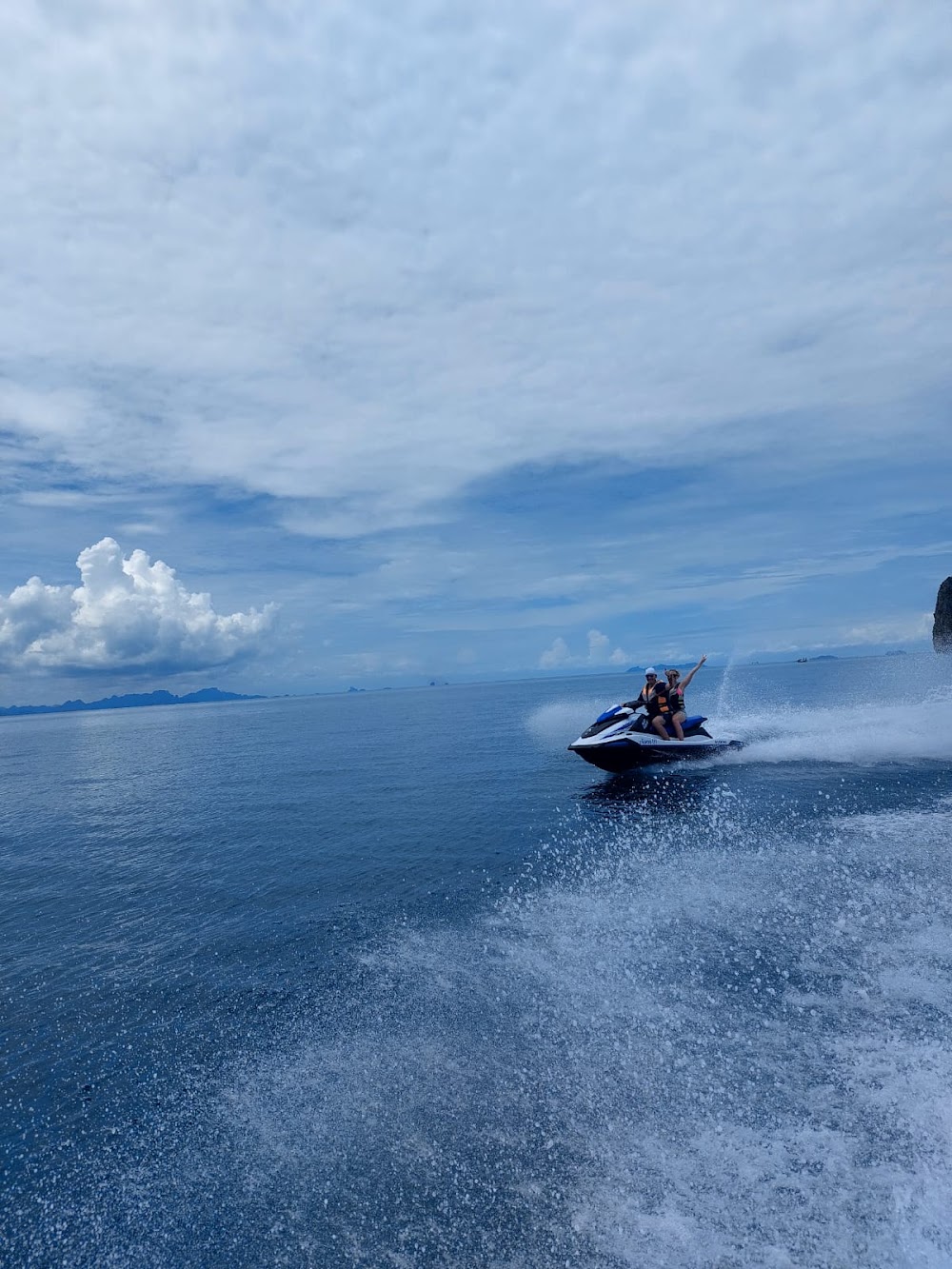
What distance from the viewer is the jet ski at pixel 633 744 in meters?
31.2

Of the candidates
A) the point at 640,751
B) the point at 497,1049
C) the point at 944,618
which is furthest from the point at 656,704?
the point at 944,618

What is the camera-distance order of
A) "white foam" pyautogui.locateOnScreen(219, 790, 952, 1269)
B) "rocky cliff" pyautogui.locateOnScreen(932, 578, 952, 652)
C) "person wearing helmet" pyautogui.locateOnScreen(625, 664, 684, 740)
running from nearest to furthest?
"white foam" pyautogui.locateOnScreen(219, 790, 952, 1269) < "person wearing helmet" pyautogui.locateOnScreen(625, 664, 684, 740) < "rocky cliff" pyautogui.locateOnScreen(932, 578, 952, 652)

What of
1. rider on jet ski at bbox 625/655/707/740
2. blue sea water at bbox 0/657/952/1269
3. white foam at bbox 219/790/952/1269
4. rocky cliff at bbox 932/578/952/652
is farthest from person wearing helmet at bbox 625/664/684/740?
rocky cliff at bbox 932/578/952/652

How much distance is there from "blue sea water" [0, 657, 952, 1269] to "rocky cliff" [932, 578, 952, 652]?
442 feet

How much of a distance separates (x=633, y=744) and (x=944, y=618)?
438 feet

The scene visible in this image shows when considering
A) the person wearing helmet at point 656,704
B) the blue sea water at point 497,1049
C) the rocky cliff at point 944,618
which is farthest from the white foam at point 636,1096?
the rocky cliff at point 944,618

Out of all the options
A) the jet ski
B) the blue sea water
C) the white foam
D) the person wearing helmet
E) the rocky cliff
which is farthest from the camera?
the rocky cliff

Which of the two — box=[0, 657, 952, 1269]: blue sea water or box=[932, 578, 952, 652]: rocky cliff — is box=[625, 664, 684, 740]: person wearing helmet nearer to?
box=[0, 657, 952, 1269]: blue sea water

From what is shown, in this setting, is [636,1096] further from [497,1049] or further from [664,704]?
[664,704]

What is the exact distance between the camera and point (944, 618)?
13312 cm

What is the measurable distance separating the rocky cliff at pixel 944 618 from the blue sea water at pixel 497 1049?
135m

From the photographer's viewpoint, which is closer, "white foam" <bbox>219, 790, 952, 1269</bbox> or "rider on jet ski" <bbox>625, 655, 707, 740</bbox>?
"white foam" <bbox>219, 790, 952, 1269</bbox>

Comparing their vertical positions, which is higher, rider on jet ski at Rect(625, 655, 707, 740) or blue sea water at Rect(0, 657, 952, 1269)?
rider on jet ski at Rect(625, 655, 707, 740)

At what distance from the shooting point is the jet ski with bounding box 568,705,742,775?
31.2 meters
